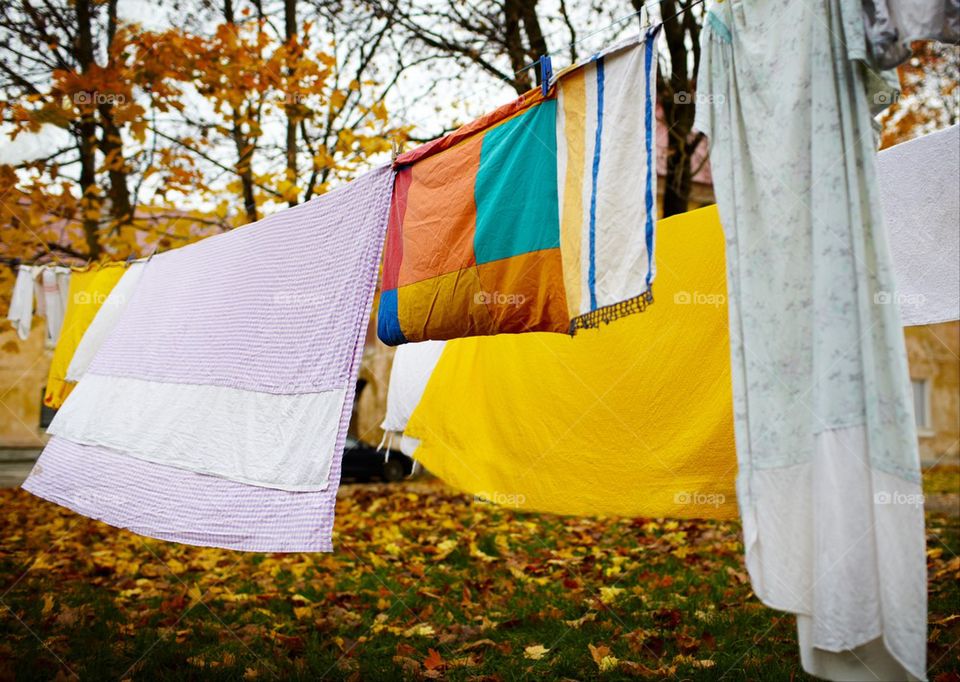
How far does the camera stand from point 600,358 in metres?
3.40

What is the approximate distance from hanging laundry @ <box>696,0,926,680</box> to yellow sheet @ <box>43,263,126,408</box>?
4.60 m

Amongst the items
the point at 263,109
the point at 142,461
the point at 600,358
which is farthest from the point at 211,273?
the point at 263,109

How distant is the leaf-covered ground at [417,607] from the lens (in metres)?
3.00

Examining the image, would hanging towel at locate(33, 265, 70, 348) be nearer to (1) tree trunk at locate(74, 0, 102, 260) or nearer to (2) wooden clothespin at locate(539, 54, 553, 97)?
(1) tree trunk at locate(74, 0, 102, 260)

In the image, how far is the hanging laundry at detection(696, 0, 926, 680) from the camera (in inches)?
57.2

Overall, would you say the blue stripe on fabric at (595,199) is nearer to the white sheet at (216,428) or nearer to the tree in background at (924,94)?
the white sheet at (216,428)

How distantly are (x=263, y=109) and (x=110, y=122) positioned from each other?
1821 mm

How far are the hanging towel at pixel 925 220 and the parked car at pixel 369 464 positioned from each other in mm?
8912

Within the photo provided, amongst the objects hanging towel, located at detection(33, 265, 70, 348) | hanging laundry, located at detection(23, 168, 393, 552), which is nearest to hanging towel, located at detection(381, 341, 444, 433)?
hanging laundry, located at detection(23, 168, 393, 552)

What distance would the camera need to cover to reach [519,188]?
2312 millimetres

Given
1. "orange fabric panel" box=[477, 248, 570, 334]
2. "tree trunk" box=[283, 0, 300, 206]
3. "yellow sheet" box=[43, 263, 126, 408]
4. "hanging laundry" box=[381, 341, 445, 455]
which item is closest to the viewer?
"orange fabric panel" box=[477, 248, 570, 334]

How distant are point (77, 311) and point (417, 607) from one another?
3519mm

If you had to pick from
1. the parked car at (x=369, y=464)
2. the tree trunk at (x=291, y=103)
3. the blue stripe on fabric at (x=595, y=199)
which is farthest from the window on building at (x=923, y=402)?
the blue stripe on fabric at (x=595, y=199)

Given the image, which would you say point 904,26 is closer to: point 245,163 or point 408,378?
point 408,378
